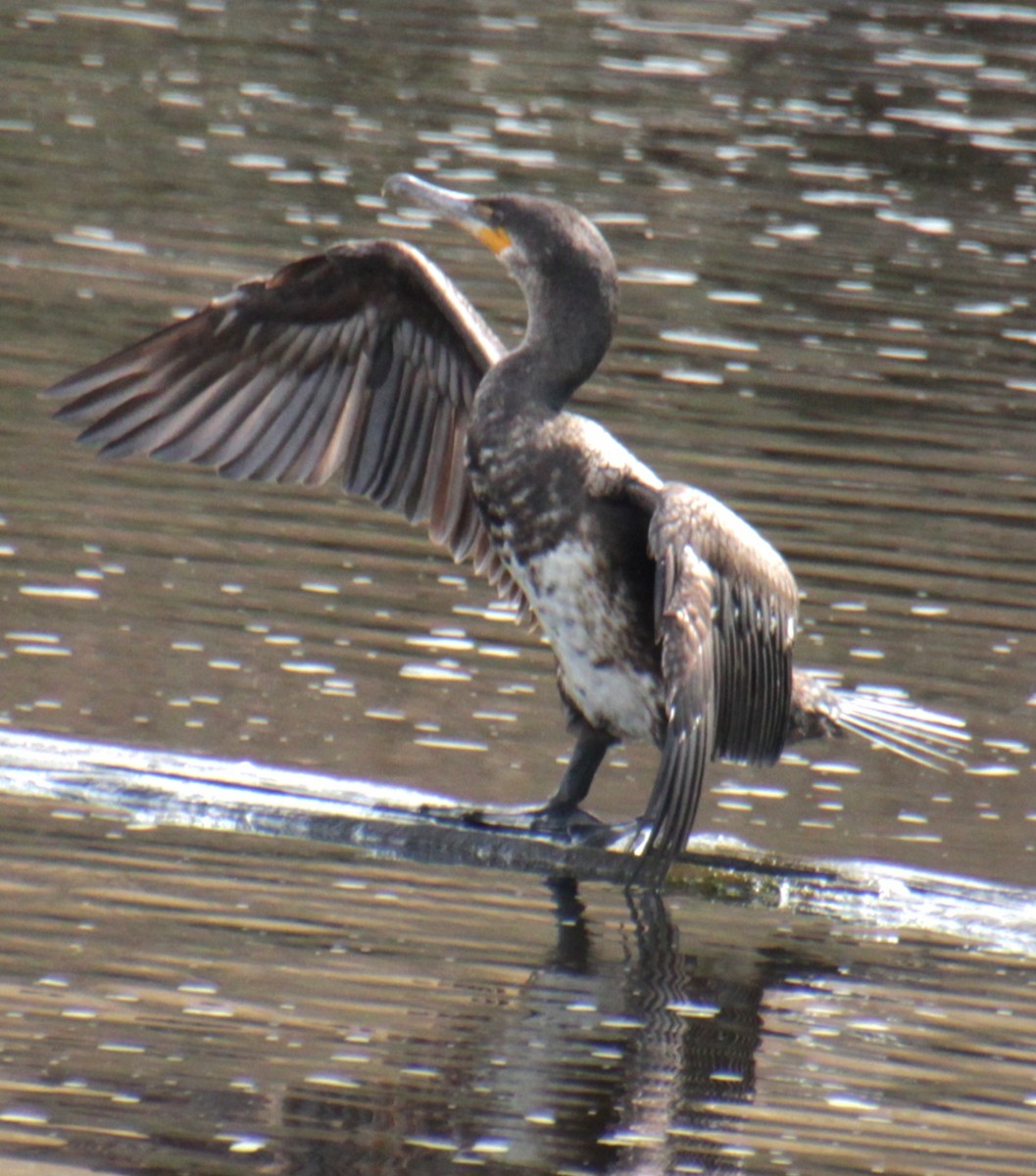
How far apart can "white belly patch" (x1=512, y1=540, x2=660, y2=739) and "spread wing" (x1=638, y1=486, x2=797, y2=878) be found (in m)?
0.21

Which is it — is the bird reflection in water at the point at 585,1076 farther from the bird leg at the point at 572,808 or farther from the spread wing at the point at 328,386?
the spread wing at the point at 328,386

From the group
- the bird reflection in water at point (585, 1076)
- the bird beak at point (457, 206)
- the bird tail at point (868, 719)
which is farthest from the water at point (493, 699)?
the bird beak at point (457, 206)

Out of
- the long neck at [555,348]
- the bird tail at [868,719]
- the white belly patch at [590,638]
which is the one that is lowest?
the bird tail at [868,719]

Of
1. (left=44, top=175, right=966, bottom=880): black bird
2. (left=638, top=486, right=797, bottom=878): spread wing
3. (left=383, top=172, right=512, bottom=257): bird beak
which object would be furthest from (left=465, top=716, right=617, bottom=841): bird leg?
(left=383, top=172, right=512, bottom=257): bird beak

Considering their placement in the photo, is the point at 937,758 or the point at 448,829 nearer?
the point at 448,829

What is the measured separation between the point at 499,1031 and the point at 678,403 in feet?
19.3

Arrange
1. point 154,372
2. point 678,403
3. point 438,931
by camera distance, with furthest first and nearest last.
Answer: point 678,403, point 154,372, point 438,931

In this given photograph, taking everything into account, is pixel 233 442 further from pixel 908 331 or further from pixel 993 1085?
pixel 908 331

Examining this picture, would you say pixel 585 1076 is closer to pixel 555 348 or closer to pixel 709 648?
pixel 709 648

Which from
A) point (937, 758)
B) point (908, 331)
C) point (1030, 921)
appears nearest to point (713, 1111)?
point (1030, 921)

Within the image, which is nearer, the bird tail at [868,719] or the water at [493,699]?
the water at [493,699]

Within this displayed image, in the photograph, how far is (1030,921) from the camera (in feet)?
19.5

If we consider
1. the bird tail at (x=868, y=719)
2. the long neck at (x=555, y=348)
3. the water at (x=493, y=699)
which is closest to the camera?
the water at (x=493, y=699)

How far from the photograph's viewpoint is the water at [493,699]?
481cm
